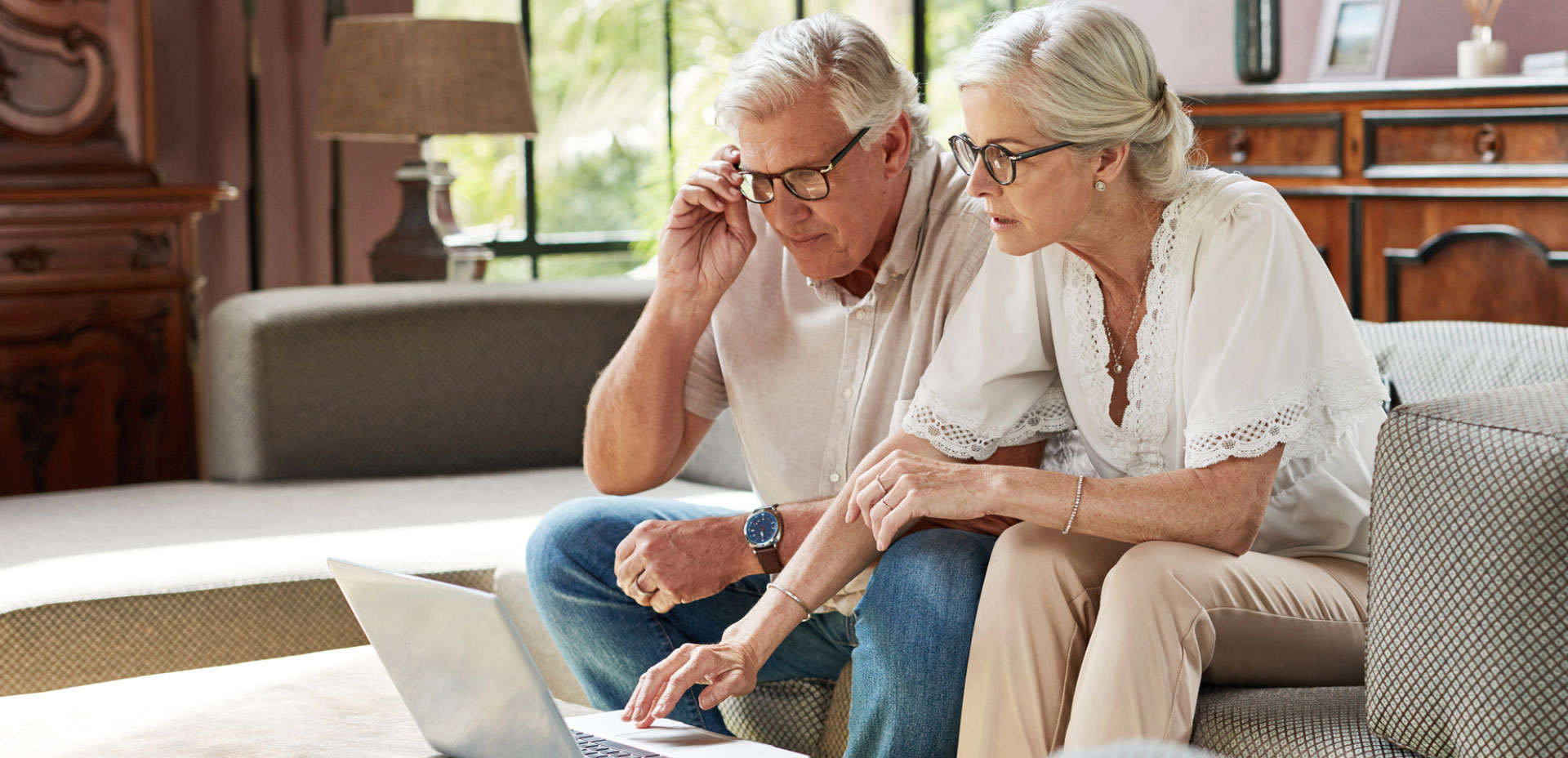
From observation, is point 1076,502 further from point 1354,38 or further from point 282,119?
point 282,119

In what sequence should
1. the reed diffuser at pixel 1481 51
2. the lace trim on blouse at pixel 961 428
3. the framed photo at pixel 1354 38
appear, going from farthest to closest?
1. the framed photo at pixel 1354 38
2. the reed diffuser at pixel 1481 51
3. the lace trim on blouse at pixel 961 428

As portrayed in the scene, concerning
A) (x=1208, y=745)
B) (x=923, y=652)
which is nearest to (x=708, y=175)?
(x=923, y=652)

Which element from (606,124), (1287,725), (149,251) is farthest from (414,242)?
(1287,725)

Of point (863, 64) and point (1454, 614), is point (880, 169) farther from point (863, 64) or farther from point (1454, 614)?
point (1454, 614)

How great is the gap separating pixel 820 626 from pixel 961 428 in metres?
0.34

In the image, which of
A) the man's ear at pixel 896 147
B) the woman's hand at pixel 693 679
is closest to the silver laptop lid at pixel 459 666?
the woman's hand at pixel 693 679

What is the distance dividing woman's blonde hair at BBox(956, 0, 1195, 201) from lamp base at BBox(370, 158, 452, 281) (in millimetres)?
2110

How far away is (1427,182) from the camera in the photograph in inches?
117

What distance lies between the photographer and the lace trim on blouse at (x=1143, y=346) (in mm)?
1466

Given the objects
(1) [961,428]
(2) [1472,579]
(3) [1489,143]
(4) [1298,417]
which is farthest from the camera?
(3) [1489,143]

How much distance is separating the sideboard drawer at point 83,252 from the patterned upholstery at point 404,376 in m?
0.50

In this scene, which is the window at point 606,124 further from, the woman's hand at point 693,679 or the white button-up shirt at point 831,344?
the woman's hand at point 693,679

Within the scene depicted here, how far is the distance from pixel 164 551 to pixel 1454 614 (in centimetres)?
171

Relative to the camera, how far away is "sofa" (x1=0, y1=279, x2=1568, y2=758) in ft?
3.68
